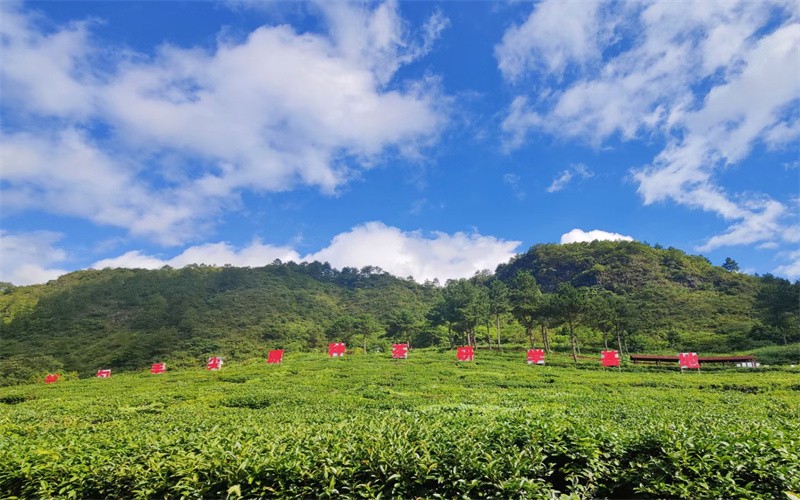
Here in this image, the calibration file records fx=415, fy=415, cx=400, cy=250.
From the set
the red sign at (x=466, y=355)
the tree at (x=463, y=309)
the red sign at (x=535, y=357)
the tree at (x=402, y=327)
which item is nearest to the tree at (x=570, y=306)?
the red sign at (x=535, y=357)

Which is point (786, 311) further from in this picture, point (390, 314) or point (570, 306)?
point (390, 314)

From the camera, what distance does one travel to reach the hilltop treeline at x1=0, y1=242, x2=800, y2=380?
141 ft

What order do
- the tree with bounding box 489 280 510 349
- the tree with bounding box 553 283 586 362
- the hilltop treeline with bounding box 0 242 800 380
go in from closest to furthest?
the tree with bounding box 553 283 586 362, the hilltop treeline with bounding box 0 242 800 380, the tree with bounding box 489 280 510 349

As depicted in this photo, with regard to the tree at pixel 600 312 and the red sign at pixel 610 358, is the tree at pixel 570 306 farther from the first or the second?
the red sign at pixel 610 358

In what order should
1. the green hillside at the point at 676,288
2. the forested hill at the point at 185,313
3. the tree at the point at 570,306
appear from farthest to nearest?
the forested hill at the point at 185,313, the green hillside at the point at 676,288, the tree at the point at 570,306

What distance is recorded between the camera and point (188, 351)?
168 feet

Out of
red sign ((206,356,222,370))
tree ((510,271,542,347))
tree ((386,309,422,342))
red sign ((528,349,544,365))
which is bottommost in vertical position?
red sign ((206,356,222,370))

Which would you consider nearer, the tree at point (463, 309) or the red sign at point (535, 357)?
the red sign at point (535, 357)

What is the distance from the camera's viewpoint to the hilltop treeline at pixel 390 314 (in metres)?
42.9

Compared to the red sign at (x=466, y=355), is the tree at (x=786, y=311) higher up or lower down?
higher up

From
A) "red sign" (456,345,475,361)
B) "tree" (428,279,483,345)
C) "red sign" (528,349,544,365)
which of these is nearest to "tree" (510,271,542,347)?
"tree" (428,279,483,345)

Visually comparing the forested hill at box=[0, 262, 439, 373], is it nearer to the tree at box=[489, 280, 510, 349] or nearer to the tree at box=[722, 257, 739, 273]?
the tree at box=[489, 280, 510, 349]

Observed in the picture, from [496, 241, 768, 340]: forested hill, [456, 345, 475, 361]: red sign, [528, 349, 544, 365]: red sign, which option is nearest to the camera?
[528, 349, 544, 365]: red sign

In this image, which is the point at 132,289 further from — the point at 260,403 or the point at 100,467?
the point at 100,467
